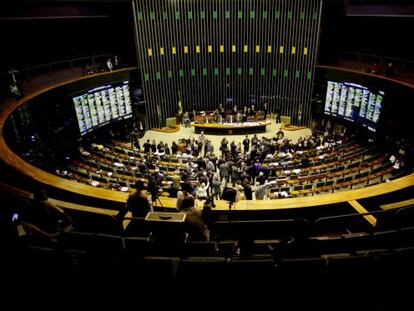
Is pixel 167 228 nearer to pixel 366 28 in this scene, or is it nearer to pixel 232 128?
pixel 232 128

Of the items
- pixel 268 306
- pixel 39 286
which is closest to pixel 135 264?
pixel 39 286

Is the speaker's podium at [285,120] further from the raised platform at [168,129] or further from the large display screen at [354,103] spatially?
the raised platform at [168,129]

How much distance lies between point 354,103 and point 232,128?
6271 millimetres

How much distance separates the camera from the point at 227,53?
1970 centimetres

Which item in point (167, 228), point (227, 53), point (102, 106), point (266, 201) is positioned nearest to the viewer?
point (167, 228)

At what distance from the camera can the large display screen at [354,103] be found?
14.3m

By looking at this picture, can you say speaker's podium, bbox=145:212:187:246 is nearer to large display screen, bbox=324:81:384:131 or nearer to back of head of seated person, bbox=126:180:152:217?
back of head of seated person, bbox=126:180:152:217

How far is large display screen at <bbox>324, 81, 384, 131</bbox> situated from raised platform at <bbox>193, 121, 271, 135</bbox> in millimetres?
3622

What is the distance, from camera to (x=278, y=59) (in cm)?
1925

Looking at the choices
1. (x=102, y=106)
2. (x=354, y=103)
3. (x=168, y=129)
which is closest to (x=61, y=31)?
(x=102, y=106)

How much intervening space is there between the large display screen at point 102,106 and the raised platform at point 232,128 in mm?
4067

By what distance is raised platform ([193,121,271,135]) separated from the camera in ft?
59.2

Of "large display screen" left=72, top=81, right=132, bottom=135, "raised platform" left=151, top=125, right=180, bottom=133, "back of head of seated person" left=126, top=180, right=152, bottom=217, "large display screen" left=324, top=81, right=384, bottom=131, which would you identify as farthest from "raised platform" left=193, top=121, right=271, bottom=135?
"back of head of seated person" left=126, top=180, right=152, bottom=217

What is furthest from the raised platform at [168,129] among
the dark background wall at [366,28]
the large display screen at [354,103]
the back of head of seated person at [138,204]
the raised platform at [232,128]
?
the back of head of seated person at [138,204]
